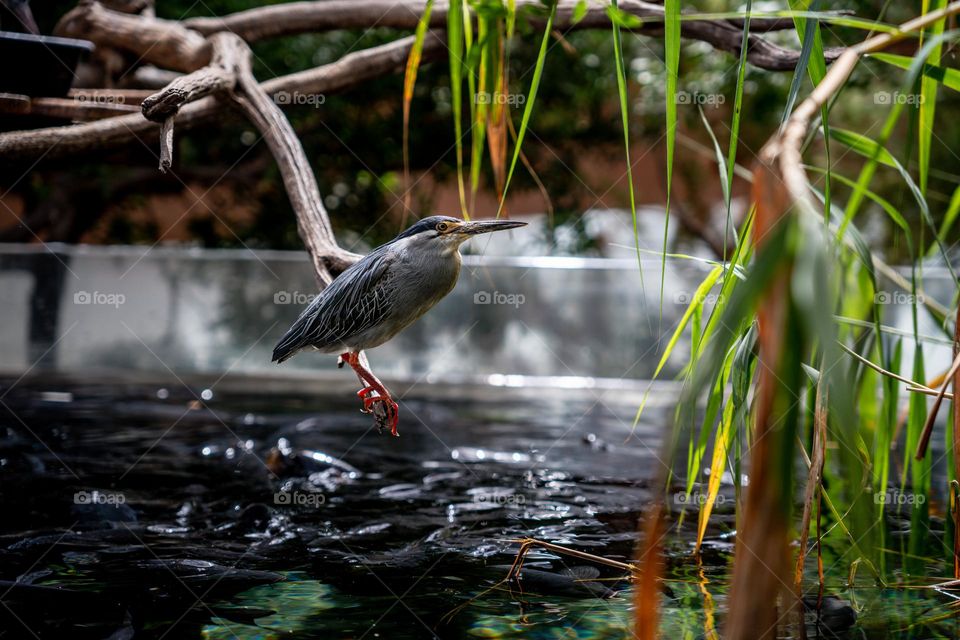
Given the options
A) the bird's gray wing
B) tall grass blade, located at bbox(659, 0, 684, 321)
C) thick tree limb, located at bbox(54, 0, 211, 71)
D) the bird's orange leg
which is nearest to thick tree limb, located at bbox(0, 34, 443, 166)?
thick tree limb, located at bbox(54, 0, 211, 71)

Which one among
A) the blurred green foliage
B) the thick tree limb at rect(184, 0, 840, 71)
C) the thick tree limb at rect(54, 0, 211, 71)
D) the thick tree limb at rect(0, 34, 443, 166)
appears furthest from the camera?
the blurred green foliage

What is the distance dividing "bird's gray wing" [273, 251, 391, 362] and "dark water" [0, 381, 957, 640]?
0.59 metres

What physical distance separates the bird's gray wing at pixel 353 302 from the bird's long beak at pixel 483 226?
23 centimetres

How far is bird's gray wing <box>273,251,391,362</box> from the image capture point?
242 centimetres

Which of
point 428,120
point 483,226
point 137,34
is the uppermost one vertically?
point 428,120

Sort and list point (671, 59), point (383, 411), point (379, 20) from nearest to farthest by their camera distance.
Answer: point (671, 59) → point (383, 411) → point (379, 20)

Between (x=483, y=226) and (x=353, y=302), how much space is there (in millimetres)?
428

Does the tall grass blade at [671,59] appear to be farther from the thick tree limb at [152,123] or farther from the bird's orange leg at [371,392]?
the thick tree limb at [152,123]

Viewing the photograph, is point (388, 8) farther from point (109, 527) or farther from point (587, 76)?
point (587, 76)

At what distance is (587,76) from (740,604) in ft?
22.2

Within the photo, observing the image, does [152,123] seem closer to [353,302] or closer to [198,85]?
[198,85]

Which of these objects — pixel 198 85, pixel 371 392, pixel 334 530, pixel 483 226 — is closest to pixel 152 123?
pixel 198 85

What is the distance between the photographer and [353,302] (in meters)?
2.45

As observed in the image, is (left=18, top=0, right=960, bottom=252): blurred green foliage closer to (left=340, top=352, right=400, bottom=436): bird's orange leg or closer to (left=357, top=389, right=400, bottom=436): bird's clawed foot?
(left=340, top=352, right=400, bottom=436): bird's orange leg
